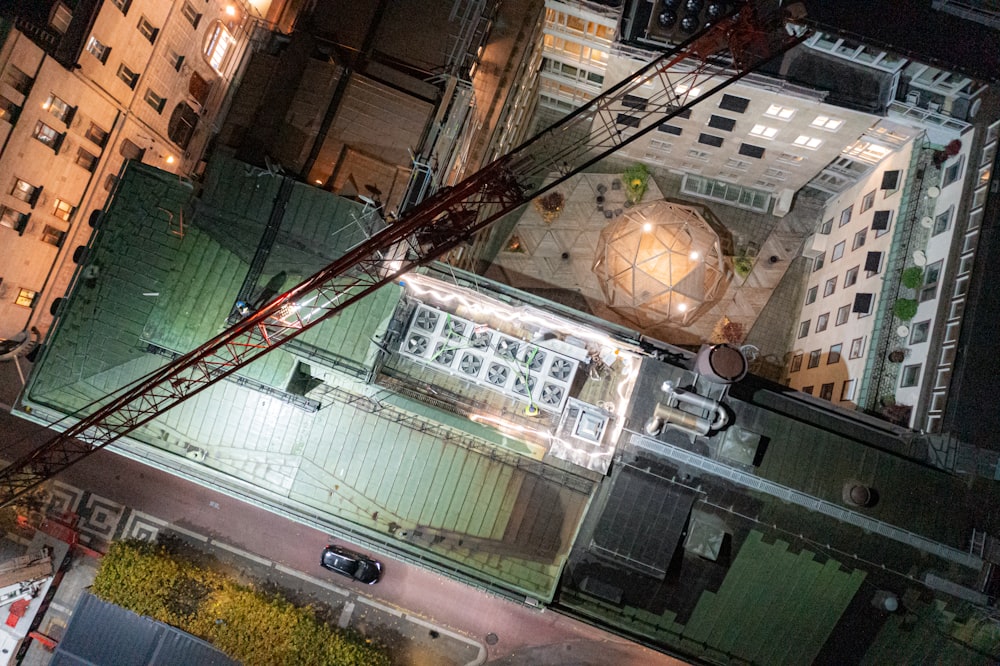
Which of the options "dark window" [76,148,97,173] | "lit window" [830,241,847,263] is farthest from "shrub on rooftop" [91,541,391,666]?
"lit window" [830,241,847,263]

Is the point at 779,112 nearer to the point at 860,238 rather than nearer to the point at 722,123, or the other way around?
the point at 722,123

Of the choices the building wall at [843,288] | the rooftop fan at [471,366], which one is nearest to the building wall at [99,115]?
the rooftop fan at [471,366]

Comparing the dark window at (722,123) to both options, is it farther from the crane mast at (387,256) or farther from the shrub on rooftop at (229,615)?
the shrub on rooftop at (229,615)

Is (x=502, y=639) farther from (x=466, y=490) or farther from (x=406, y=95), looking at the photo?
(x=406, y=95)

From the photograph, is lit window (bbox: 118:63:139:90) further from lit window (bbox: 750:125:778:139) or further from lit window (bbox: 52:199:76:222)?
lit window (bbox: 750:125:778:139)

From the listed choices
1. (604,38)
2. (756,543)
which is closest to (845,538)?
(756,543)
